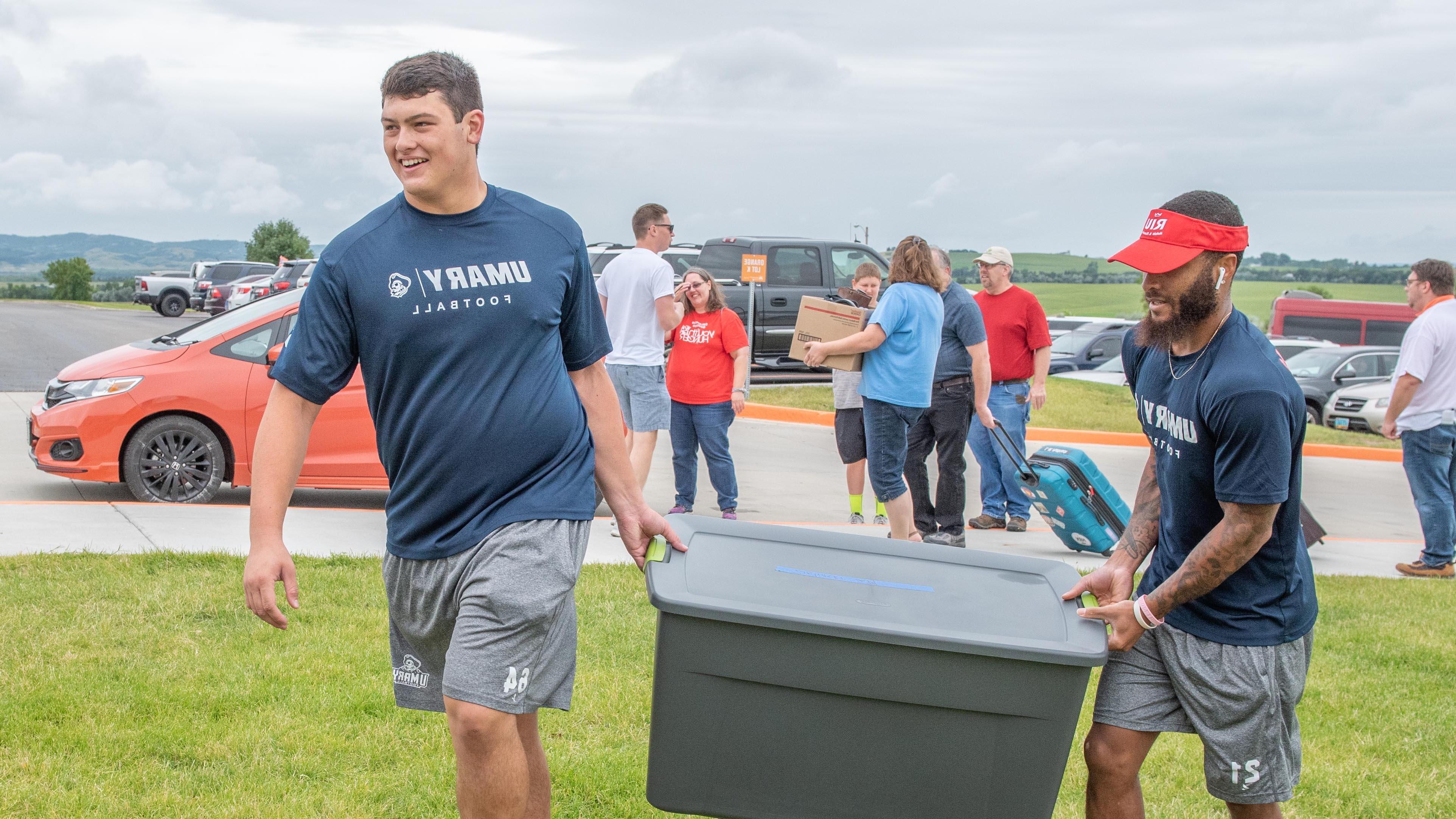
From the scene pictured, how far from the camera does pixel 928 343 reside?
7.06 m

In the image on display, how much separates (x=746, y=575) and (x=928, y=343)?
4730 millimetres

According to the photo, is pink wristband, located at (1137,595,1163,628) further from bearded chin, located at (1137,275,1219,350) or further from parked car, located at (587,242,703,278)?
parked car, located at (587,242,703,278)

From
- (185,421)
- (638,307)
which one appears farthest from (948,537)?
(185,421)

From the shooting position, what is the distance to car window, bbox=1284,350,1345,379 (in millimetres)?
20891

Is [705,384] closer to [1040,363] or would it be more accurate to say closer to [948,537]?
[948,537]

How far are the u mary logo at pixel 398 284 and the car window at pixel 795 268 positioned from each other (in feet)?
50.5

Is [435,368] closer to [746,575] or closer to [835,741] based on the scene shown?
[746,575]

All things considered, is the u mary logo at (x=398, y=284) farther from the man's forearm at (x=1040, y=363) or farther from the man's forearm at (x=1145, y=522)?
the man's forearm at (x=1040, y=363)

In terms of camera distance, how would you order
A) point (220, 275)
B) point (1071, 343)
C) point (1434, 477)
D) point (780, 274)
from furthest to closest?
point (220, 275), point (1071, 343), point (780, 274), point (1434, 477)

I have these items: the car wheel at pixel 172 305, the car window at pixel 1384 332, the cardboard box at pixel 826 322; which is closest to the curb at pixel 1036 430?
the cardboard box at pixel 826 322

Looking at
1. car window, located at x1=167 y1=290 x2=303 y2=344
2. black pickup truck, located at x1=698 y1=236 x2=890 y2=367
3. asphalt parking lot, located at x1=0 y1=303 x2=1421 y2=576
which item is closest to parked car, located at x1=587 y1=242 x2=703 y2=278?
black pickup truck, located at x1=698 y1=236 x2=890 y2=367

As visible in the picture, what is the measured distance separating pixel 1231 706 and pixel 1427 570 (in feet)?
20.9

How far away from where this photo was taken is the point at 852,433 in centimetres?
813

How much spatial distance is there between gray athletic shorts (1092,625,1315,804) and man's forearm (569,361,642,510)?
4.35ft
